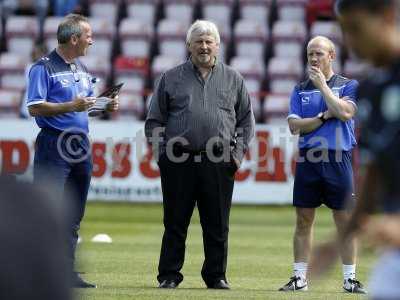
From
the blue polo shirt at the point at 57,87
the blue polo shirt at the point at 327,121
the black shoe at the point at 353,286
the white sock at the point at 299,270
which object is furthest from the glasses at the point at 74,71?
the black shoe at the point at 353,286

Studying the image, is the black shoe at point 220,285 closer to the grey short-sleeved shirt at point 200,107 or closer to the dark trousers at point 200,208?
the dark trousers at point 200,208

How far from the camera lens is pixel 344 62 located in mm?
23891

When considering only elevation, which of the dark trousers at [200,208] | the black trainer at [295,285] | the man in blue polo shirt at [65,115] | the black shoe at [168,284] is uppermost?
the man in blue polo shirt at [65,115]

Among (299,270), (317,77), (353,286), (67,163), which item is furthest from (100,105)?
(353,286)

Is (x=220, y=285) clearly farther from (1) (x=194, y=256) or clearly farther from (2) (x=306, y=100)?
(1) (x=194, y=256)

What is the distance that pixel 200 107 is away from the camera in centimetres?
1012

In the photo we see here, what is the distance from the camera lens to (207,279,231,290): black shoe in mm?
10172

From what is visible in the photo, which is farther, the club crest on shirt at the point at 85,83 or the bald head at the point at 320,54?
the club crest on shirt at the point at 85,83

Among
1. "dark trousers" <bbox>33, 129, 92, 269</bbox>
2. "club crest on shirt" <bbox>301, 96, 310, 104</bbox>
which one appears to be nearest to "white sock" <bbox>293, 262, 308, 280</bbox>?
"club crest on shirt" <bbox>301, 96, 310, 104</bbox>

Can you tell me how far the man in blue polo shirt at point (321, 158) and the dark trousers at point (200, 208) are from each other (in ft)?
2.13

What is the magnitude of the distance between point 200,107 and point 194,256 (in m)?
3.67

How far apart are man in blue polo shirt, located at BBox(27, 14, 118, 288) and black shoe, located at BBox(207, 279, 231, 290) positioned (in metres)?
1.13

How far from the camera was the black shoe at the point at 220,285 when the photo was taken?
10172 mm

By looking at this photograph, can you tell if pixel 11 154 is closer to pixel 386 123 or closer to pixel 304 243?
pixel 304 243
